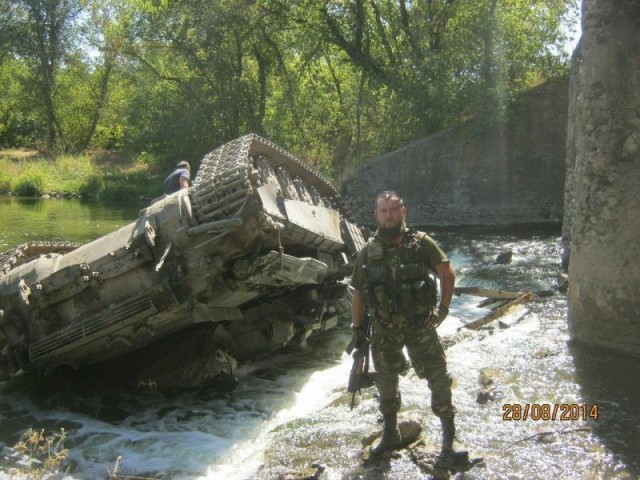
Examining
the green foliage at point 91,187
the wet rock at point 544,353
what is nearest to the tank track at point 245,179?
the wet rock at point 544,353

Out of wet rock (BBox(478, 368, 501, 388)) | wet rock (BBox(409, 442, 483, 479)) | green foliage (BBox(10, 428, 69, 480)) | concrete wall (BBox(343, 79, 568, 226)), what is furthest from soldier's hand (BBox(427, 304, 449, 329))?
concrete wall (BBox(343, 79, 568, 226))

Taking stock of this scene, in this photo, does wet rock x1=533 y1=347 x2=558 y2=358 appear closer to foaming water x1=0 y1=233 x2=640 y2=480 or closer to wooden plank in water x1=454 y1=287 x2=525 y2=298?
foaming water x1=0 y1=233 x2=640 y2=480

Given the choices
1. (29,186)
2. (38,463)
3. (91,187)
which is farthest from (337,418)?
(29,186)

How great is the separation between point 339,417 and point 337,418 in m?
0.03

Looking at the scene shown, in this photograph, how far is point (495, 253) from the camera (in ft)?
51.4

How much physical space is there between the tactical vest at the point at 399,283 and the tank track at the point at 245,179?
7.30ft

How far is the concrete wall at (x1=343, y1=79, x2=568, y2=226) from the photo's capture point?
19.9m

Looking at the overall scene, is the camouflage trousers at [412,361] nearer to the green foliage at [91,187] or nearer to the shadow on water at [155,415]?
the shadow on water at [155,415]

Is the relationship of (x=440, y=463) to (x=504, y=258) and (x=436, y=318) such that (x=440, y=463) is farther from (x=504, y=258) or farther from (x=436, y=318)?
(x=504, y=258)

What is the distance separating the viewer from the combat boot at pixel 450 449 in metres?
4.85

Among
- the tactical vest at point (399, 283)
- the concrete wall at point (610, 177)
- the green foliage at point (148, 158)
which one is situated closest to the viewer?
the tactical vest at point (399, 283)

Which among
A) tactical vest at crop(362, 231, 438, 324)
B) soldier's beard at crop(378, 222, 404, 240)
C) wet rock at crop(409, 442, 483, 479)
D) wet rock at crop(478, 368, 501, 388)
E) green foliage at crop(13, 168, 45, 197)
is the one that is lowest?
wet rock at crop(409, 442, 483, 479)

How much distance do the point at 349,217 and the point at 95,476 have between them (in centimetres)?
668
